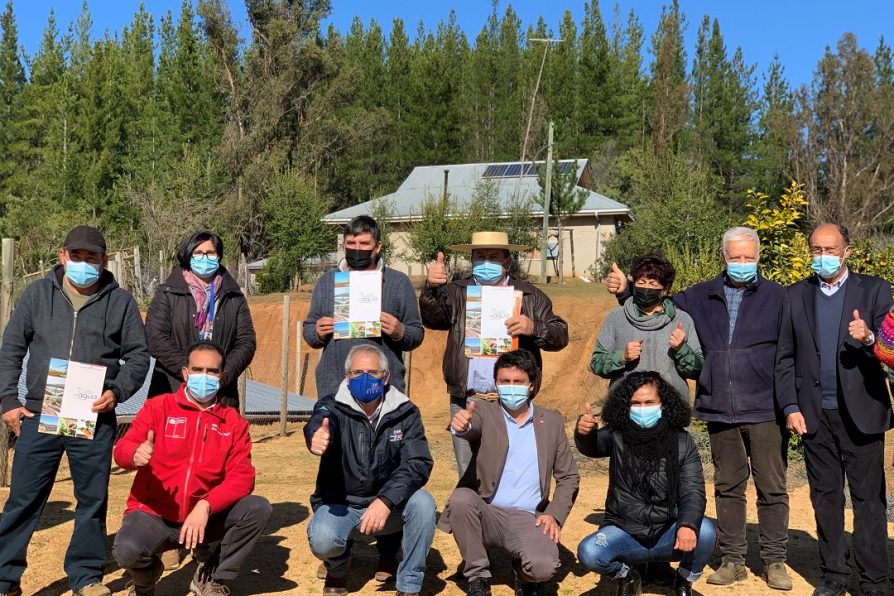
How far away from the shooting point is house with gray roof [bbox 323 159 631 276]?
1329 inches

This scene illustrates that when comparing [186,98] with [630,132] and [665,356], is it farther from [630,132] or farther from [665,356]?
[665,356]

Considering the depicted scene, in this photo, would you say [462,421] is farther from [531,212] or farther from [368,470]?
[531,212]

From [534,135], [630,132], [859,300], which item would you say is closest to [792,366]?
[859,300]

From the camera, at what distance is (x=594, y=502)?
27.1 feet

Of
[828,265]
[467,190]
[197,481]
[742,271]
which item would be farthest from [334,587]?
[467,190]

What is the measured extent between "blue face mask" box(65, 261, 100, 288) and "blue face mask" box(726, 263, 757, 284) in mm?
4004

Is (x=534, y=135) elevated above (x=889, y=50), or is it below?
below

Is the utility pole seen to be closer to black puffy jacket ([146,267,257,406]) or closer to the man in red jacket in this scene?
black puffy jacket ([146,267,257,406])

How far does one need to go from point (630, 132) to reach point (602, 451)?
53.1 m

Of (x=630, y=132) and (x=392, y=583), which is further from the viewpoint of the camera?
(x=630, y=132)

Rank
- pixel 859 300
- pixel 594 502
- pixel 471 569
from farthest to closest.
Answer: pixel 594 502 → pixel 859 300 → pixel 471 569

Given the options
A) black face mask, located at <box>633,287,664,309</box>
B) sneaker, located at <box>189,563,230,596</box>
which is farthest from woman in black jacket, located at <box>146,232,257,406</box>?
black face mask, located at <box>633,287,664,309</box>

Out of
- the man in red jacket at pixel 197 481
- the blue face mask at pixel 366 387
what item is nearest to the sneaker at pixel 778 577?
the blue face mask at pixel 366 387

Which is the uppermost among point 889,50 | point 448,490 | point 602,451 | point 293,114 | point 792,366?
point 889,50
